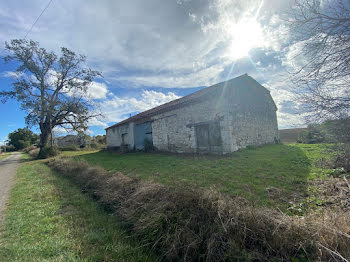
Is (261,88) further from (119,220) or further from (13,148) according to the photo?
(13,148)

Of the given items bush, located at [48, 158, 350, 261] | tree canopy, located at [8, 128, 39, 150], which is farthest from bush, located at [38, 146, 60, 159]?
tree canopy, located at [8, 128, 39, 150]

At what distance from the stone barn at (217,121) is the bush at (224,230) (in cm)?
675

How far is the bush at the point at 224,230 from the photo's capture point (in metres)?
1.46

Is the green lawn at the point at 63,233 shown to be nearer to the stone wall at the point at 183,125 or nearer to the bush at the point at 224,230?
the bush at the point at 224,230

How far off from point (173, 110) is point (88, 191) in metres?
7.94

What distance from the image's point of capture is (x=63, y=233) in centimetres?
244

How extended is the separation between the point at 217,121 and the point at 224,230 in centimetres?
757

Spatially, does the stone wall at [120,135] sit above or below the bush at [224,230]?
above

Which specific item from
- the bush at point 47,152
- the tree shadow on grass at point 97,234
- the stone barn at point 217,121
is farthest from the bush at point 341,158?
the bush at point 47,152

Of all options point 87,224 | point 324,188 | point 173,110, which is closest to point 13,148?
point 173,110

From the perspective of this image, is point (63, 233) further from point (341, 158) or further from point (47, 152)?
point (47, 152)

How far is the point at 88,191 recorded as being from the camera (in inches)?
175

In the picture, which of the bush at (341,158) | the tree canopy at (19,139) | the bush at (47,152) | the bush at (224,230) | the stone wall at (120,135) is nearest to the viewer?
the bush at (224,230)

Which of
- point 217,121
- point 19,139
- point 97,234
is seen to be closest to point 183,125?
point 217,121
